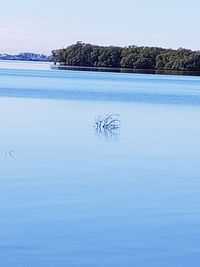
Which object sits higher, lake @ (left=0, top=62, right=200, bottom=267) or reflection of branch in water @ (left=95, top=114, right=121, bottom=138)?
lake @ (left=0, top=62, right=200, bottom=267)

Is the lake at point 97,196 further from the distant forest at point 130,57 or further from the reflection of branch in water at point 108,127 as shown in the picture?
the distant forest at point 130,57

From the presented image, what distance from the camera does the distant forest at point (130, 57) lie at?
328 feet

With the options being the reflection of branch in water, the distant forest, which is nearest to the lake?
the reflection of branch in water

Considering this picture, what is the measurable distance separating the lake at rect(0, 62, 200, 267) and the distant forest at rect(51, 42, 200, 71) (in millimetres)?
75554

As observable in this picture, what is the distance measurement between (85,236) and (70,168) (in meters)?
5.59

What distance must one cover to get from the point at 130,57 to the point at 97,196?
94818mm

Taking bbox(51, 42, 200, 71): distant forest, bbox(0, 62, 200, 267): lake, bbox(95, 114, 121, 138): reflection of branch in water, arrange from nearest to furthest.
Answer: bbox(0, 62, 200, 267): lake, bbox(95, 114, 121, 138): reflection of branch in water, bbox(51, 42, 200, 71): distant forest

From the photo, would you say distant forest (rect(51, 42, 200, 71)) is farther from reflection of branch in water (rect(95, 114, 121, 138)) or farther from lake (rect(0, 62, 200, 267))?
lake (rect(0, 62, 200, 267))

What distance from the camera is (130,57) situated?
106 metres

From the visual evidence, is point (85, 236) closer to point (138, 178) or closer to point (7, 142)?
point (138, 178)

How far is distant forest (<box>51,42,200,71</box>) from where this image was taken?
100000mm

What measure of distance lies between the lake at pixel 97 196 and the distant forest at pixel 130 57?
248ft

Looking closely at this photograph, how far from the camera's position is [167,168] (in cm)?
1585

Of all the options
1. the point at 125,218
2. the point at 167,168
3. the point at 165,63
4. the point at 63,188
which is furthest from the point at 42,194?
the point at 165,63
